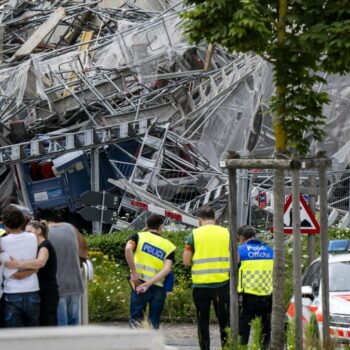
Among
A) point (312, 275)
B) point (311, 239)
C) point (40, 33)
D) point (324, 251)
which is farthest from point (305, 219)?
point (40, 33)

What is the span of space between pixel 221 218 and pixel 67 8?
33.4ft

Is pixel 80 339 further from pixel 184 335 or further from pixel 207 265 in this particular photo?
pixel 184 335

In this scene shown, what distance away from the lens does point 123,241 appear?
19203mm

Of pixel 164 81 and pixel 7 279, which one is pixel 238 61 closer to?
pixel 164 81

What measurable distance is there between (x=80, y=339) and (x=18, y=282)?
6.41 m

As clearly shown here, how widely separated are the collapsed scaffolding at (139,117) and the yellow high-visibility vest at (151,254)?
11.4 m

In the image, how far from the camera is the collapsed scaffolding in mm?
24656

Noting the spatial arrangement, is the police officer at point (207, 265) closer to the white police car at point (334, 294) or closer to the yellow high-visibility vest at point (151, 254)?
the yellow high-visibility vest at point (151, 254)

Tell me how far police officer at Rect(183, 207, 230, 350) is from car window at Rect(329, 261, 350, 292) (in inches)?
55.7

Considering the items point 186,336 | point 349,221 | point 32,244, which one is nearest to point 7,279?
point 32,244

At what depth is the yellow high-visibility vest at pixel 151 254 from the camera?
11992 millimetres

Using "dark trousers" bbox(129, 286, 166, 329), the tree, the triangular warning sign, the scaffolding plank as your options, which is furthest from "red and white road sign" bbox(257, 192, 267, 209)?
the tree

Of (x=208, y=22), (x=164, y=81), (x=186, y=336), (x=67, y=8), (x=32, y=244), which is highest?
(x=67, y=8)

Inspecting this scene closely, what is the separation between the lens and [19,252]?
32.6 feet
